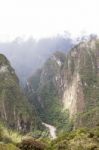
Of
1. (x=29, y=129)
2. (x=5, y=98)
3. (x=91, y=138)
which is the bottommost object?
(x=29, y=129)

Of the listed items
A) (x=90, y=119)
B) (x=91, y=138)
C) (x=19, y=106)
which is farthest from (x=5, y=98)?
(x=91, y=138)

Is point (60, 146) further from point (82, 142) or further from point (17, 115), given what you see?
point (17, 115)

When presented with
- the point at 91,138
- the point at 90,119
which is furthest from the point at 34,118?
the point at 91,138

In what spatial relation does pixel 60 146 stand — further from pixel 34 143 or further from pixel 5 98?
pixel 5 98

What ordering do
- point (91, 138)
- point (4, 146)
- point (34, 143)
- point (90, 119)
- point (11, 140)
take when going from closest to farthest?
point (4, 146) < point (34, 143) < point (11, 140) < point (91, 138) < point (90, 119)

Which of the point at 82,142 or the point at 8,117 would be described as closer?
the point at 82,142

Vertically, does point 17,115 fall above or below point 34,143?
below

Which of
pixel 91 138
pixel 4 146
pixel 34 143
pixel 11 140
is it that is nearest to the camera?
pixel 4 146

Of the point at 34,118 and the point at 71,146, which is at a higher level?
the point at 71,146

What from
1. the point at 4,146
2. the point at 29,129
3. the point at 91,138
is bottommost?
the point at 29,129
